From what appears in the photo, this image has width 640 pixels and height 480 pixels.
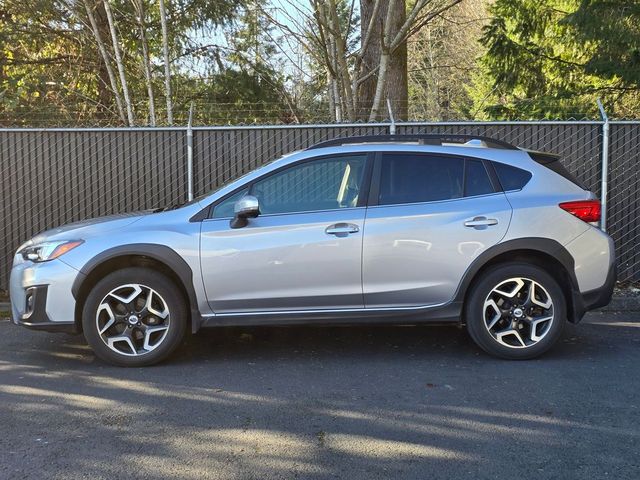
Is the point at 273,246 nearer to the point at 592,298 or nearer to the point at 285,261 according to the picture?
the point at 285,261

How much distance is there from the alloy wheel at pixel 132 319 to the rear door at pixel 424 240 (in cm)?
167

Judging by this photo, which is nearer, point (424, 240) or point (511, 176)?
point (424, 240)

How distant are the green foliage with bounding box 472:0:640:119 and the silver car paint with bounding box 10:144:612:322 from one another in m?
6.97

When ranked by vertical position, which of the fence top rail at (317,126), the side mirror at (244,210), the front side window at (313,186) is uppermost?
the fence top rail at (317,126)

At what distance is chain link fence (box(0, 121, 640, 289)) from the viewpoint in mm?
8031

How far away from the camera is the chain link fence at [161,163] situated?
8.03 m

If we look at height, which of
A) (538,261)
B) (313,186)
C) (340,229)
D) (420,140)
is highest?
(420,140)

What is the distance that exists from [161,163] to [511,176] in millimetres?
4581

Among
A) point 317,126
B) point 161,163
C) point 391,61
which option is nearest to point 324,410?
point 317,126

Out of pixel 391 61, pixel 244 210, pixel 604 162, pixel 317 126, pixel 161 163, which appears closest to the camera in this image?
pixel 244 210

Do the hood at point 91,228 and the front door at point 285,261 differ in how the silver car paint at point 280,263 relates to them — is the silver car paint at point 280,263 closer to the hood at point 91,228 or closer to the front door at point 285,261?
the front door at point 285,261

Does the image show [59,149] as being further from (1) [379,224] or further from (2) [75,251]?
(1) [379,224]

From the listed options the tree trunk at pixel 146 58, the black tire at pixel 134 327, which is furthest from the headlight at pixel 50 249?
the tree trunk at pixel 146 58

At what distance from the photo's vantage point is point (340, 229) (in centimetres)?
509
